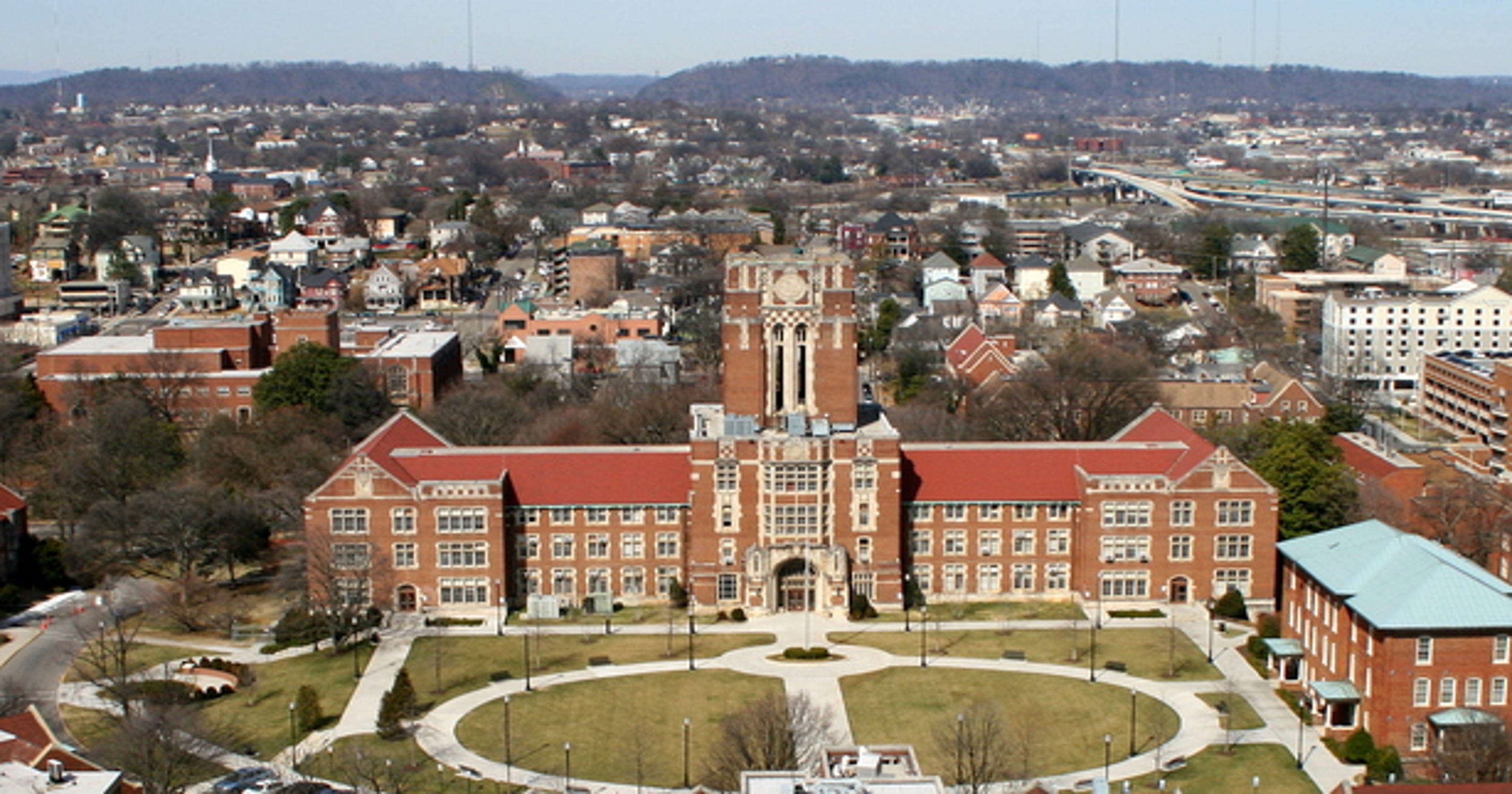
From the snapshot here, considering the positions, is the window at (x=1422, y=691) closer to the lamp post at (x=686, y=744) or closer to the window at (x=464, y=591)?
the lamp post at (x=686, y=744)

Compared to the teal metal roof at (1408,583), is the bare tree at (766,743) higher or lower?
lower

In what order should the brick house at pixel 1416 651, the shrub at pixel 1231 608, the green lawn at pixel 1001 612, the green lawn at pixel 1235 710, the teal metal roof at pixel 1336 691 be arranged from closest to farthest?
the brick house at pixel 1416 651 < the teal metal roof at pixel 1336 691 < the green lawn at pixel 1235 710 < the shrub at pixel 1231 608 < the green lawn at pixel 1001 612

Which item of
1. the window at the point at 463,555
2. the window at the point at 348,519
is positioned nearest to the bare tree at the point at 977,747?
the window at the point at 463,555

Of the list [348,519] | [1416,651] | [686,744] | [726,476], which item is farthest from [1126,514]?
[348,519]

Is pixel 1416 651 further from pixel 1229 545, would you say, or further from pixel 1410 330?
pixel 1410 330

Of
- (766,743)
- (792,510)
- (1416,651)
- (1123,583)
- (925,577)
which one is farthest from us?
(925,577)
